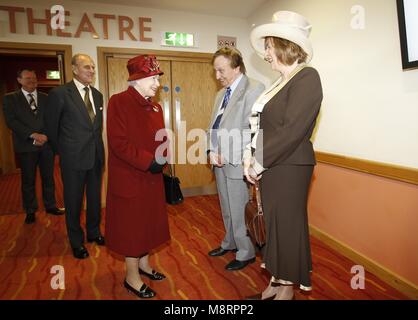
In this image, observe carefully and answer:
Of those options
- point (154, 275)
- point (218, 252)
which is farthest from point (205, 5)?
point (154, 275)

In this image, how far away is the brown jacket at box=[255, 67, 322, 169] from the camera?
1.46 meters

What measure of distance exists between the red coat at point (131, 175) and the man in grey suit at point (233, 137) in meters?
0.56

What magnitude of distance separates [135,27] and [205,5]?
3.24ft

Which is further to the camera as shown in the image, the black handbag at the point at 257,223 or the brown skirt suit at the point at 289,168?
the black handbag at the point at 257,223

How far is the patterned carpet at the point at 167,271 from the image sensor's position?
2.09 metres

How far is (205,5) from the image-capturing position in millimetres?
3941

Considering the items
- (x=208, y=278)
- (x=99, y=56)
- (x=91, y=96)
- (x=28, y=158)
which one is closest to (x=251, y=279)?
(x=208, y=278)

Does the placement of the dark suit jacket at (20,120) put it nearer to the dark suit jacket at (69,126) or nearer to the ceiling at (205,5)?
the dark suit jacket at (69,126)

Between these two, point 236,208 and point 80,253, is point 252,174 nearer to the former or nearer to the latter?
point 236,208

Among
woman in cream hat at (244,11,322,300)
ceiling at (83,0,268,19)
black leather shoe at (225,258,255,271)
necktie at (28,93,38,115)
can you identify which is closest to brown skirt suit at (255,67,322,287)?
woman in cream hat at (244,11,322,300)

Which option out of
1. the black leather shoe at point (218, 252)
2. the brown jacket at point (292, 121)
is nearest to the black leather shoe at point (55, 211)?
the black leather shoe at point (218, 252)

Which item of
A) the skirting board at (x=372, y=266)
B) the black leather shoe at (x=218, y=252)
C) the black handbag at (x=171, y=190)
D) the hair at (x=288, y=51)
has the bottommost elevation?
the skirting board at (x=372, y=266)

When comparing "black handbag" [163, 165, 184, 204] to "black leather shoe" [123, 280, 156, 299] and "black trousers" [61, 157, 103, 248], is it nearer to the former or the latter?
"black leather shoe" [123, 280, 156, 299]
